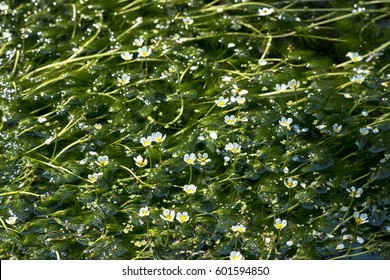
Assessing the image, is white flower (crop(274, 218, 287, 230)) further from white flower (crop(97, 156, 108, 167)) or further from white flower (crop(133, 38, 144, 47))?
white flower (crop(133, 38, 144, 47))

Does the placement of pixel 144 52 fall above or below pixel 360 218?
above

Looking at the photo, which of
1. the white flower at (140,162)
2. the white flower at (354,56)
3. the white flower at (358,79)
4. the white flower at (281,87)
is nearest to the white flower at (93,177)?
the white flower at (140,162)

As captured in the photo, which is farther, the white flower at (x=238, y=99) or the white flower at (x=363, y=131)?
the white flower at (x=238, y=99)

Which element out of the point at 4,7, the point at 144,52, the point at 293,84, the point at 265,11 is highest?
the point at 4,7

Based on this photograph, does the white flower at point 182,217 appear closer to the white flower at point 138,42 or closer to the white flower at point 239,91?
the white flower at point 239,91

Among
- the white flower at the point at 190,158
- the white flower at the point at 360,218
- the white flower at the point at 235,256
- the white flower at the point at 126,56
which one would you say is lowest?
the white flower at the point at 360,218

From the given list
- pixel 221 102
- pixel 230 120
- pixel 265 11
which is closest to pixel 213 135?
pixel 230 120

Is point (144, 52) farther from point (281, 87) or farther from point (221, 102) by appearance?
point (281, 87)

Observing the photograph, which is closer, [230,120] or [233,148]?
[233,148]

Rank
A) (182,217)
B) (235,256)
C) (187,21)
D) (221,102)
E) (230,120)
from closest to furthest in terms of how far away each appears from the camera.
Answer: (235,256), (182,217), (230,120), (221,102), (187,21)

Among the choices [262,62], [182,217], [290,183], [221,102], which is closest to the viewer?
[182,217]
